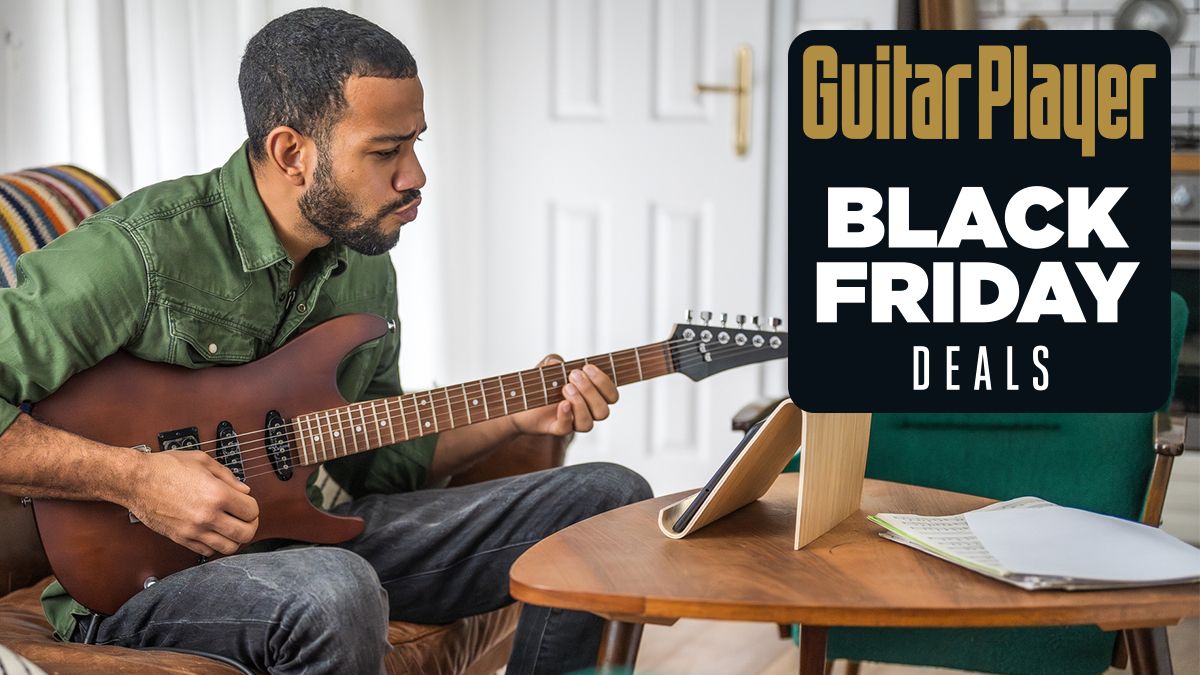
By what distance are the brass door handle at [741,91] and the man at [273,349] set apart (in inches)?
56.1

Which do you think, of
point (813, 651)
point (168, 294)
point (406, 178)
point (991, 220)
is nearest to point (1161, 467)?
point (991, 220)

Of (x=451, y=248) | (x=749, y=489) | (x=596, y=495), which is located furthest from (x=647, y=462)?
(x=749, y=489)

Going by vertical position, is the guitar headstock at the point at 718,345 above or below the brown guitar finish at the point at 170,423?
above

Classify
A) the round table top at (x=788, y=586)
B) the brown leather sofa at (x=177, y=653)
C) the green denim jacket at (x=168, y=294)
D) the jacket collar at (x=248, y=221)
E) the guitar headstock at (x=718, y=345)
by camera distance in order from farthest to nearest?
the guitar headstock at (x=718, y=345) → the jacket collar at (x=248, y=221) → the green denim jacket at (x=168, y=294) → the brown leather sofa at (x=177, y=653) → the round table top at (x=788, y=586)

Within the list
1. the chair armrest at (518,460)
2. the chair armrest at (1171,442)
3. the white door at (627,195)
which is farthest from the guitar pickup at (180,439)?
the white door at (627,195)

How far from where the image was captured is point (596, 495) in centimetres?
152

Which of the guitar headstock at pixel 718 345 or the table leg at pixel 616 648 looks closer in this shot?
the table leg at pixel 616 648

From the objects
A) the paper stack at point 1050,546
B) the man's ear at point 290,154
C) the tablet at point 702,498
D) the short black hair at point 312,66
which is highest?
the short black hair at point 312,66

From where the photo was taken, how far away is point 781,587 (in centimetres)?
107

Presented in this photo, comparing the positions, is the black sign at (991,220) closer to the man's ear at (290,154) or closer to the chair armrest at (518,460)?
the chair armrest at (518,460)

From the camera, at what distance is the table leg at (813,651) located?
1.44 metres

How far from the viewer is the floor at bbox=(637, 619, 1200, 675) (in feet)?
7.23

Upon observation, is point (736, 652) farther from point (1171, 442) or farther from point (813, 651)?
point (1171, 442)

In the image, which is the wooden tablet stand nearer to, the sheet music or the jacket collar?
the sheet music
